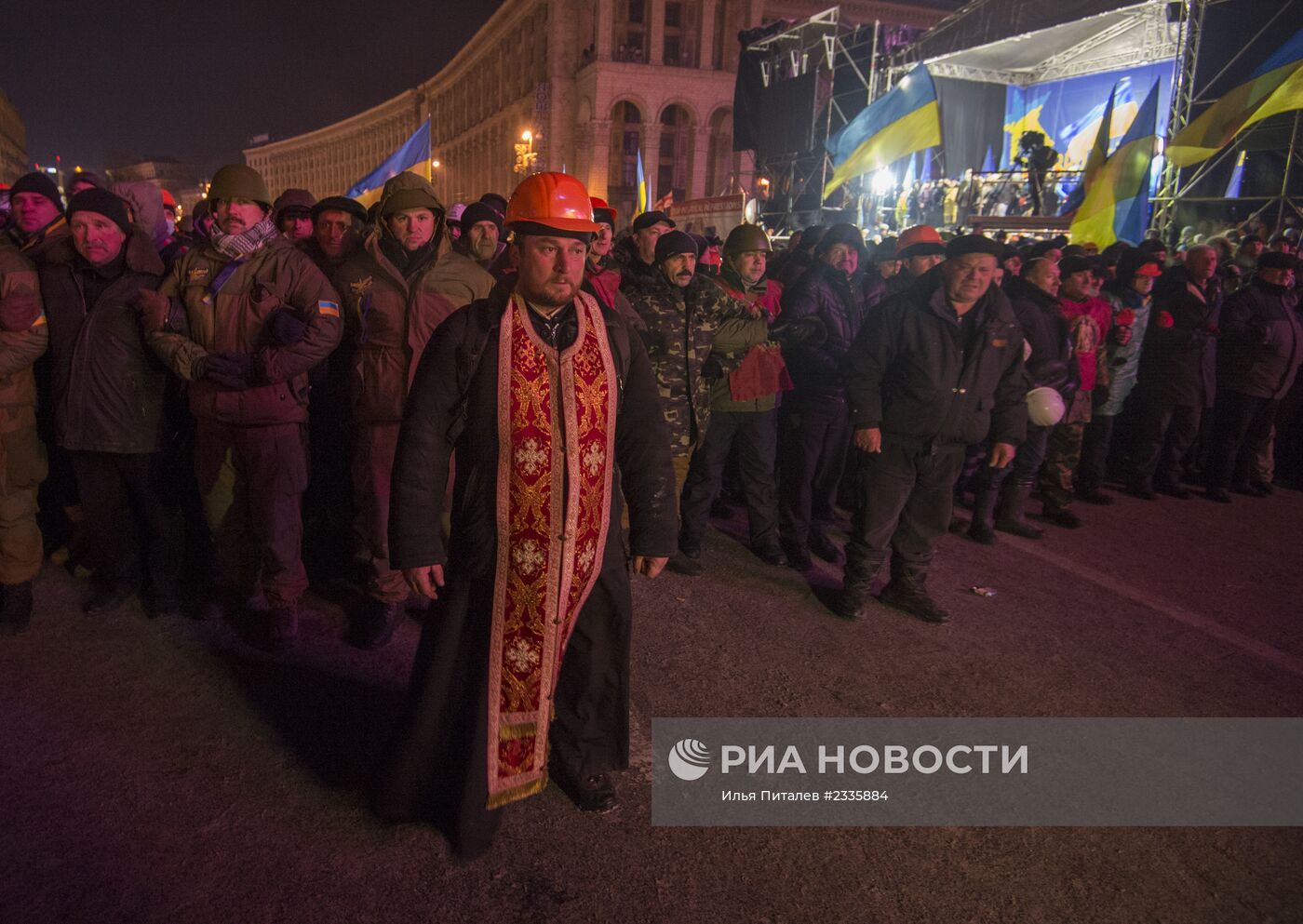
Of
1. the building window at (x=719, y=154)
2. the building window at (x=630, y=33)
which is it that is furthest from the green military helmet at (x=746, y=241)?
the building window at (x=630, y=33)

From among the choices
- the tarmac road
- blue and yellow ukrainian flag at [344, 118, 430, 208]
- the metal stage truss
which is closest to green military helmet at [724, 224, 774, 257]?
the tarmac road

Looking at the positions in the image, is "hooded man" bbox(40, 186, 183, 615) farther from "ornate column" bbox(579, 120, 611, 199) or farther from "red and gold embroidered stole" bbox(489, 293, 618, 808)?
"ornate column" bbox(579, 120, 611, 199)

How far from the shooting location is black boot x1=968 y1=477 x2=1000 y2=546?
20.3ft

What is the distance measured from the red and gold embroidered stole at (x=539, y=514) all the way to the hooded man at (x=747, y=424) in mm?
2711

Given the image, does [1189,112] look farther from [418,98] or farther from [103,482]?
[418,98]

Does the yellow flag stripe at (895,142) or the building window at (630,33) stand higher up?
the building window at (630,33)

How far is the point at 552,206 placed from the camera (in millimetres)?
2354

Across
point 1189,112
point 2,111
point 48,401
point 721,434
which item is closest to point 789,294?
point 721,434

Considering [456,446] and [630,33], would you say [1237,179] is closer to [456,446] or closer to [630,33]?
[456,446]

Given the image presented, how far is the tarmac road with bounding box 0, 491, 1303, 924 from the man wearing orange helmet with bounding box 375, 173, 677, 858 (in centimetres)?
33

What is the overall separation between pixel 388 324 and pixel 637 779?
252cm

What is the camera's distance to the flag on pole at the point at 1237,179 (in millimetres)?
13430

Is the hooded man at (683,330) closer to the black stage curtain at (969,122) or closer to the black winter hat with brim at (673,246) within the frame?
the black winter hat with brim at (673,246)

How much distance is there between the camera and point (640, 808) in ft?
9.69
